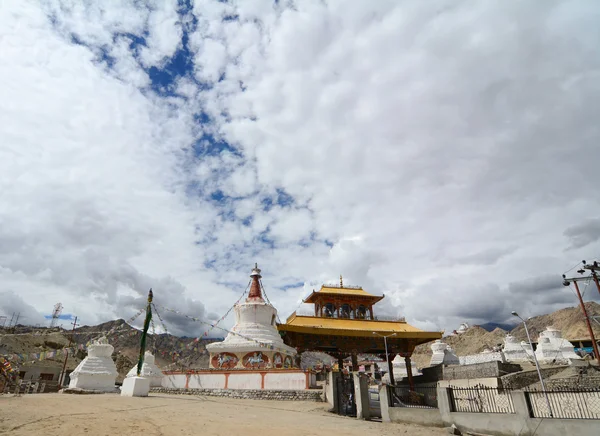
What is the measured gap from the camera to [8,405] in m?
12.6

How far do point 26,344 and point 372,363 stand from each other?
59.7m

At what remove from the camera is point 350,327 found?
31.7m

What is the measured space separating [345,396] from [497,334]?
255ft

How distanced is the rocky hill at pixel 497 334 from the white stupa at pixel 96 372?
64.4 meters

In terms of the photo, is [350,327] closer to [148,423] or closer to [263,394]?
[263,394]

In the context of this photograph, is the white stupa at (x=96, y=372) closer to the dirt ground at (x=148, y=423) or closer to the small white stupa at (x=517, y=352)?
the dirt ground at (x=148, y=423)

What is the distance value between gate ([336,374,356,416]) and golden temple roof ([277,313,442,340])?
30.3 ft

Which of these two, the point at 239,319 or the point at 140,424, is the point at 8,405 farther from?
the point at 239,319

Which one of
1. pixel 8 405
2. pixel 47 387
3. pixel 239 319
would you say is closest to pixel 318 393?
pixel 239 319

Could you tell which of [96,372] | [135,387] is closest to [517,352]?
[135,387]

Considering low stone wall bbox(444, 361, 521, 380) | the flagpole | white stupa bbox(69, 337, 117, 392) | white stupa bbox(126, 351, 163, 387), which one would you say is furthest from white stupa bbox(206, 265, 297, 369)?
low stone wall bbox(444, 361, 521, 380)

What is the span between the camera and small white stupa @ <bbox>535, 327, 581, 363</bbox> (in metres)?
39.6

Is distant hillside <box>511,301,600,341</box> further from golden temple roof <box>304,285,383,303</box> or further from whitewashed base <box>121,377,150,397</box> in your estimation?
whitewashed base <box>121,377,150,397</box>

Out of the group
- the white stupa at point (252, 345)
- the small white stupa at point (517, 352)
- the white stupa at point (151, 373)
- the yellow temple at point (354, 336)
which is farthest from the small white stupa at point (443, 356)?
the white stupa at point (151, 373)
